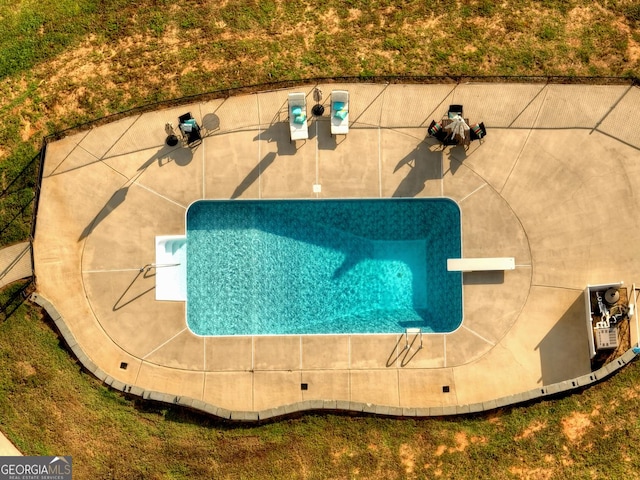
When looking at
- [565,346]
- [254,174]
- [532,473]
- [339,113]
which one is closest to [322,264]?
[254,174]

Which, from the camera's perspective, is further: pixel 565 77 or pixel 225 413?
pixel 565 77

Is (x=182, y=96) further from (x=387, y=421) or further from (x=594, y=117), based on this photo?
(x=594, y=117)

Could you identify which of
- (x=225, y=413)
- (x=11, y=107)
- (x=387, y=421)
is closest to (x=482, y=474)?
(x=387, y=421)

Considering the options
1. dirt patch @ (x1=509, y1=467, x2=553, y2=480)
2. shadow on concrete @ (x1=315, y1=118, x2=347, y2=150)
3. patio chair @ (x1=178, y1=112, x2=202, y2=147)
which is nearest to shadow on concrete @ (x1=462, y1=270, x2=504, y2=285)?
dirt patch @ (x1=509, y1=467, x2=553, y2=480)

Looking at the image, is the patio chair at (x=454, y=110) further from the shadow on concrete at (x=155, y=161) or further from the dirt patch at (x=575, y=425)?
the dirt patch at (x=575, y=425)

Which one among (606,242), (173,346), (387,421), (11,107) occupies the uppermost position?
(11,107)

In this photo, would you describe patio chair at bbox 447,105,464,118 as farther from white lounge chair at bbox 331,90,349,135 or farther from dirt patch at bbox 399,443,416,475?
dirt patch at bbox 399,443,416,475
